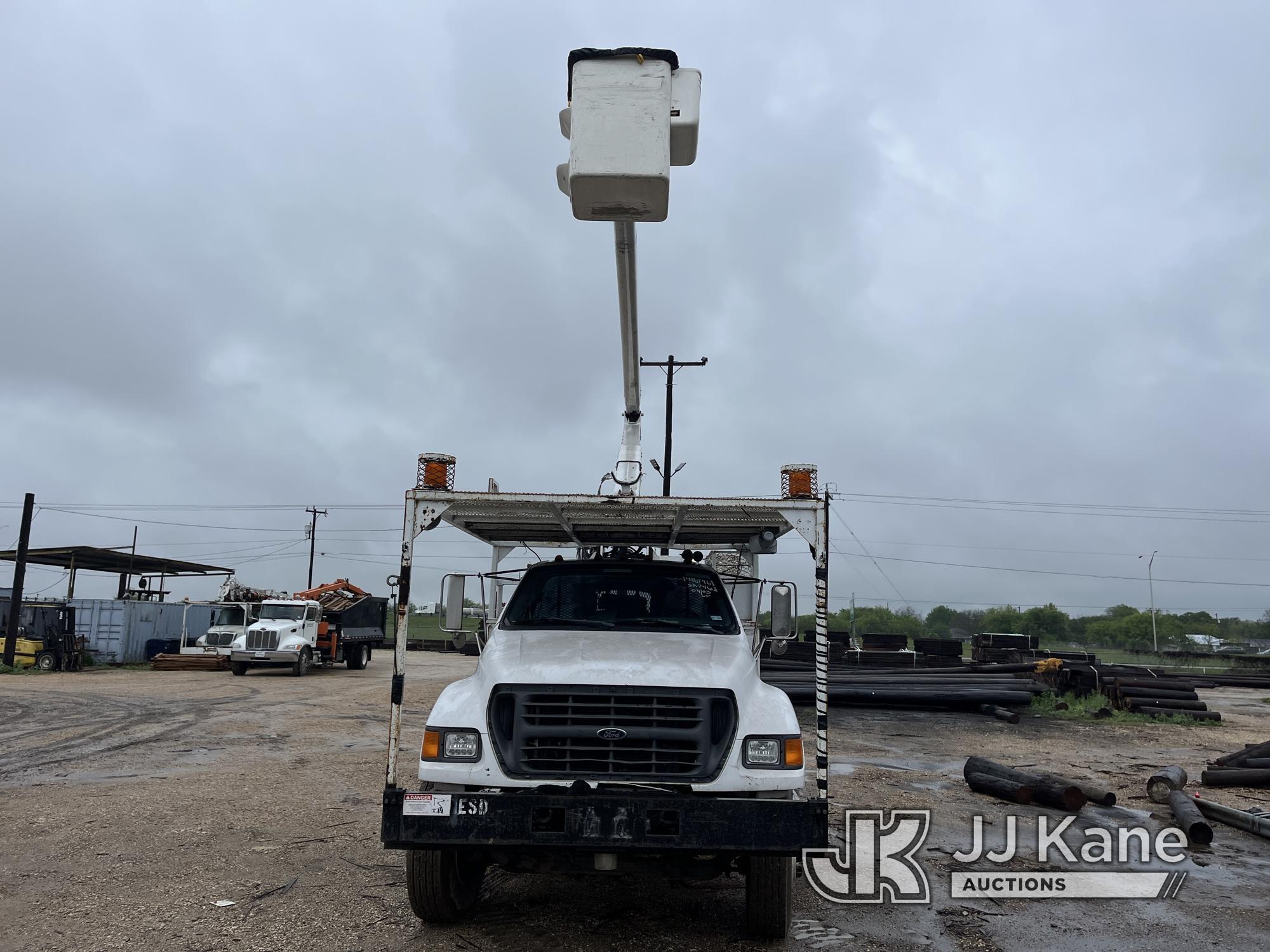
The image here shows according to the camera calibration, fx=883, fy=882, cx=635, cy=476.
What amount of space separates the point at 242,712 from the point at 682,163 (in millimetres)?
14307

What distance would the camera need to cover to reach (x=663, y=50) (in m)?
4.81

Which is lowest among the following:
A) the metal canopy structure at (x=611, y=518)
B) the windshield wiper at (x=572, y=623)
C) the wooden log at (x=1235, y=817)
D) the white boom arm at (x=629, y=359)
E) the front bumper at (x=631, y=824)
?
the wooden log at (x=1235, y=817)

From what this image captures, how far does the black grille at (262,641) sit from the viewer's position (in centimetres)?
2552

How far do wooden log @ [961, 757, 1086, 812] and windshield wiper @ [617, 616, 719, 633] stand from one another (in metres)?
4.52

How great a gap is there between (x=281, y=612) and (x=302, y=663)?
6.00 ft

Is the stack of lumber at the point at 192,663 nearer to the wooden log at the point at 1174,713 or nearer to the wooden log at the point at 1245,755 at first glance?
the wooden log at the point at 1174,713

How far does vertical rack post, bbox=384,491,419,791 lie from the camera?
4.62m

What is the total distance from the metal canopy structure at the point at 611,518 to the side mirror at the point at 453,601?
0.39 metres

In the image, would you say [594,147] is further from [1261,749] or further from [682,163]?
[1261,749]

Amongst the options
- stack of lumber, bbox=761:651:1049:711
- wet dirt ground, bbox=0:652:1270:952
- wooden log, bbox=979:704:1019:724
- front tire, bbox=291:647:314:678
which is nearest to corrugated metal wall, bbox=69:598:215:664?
front tire, bbox=291:647:314:678

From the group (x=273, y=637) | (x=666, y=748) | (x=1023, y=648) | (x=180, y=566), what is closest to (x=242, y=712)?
(x=273, y=637)

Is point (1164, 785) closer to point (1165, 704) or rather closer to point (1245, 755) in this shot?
point (1245, 755)

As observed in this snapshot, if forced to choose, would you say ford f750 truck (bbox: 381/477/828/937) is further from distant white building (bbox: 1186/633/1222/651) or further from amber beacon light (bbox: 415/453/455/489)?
distant white building (bbox: 1186/633/1222/651)

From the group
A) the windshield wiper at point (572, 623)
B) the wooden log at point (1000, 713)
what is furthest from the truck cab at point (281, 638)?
the windshield wiper at point (572, 623)
